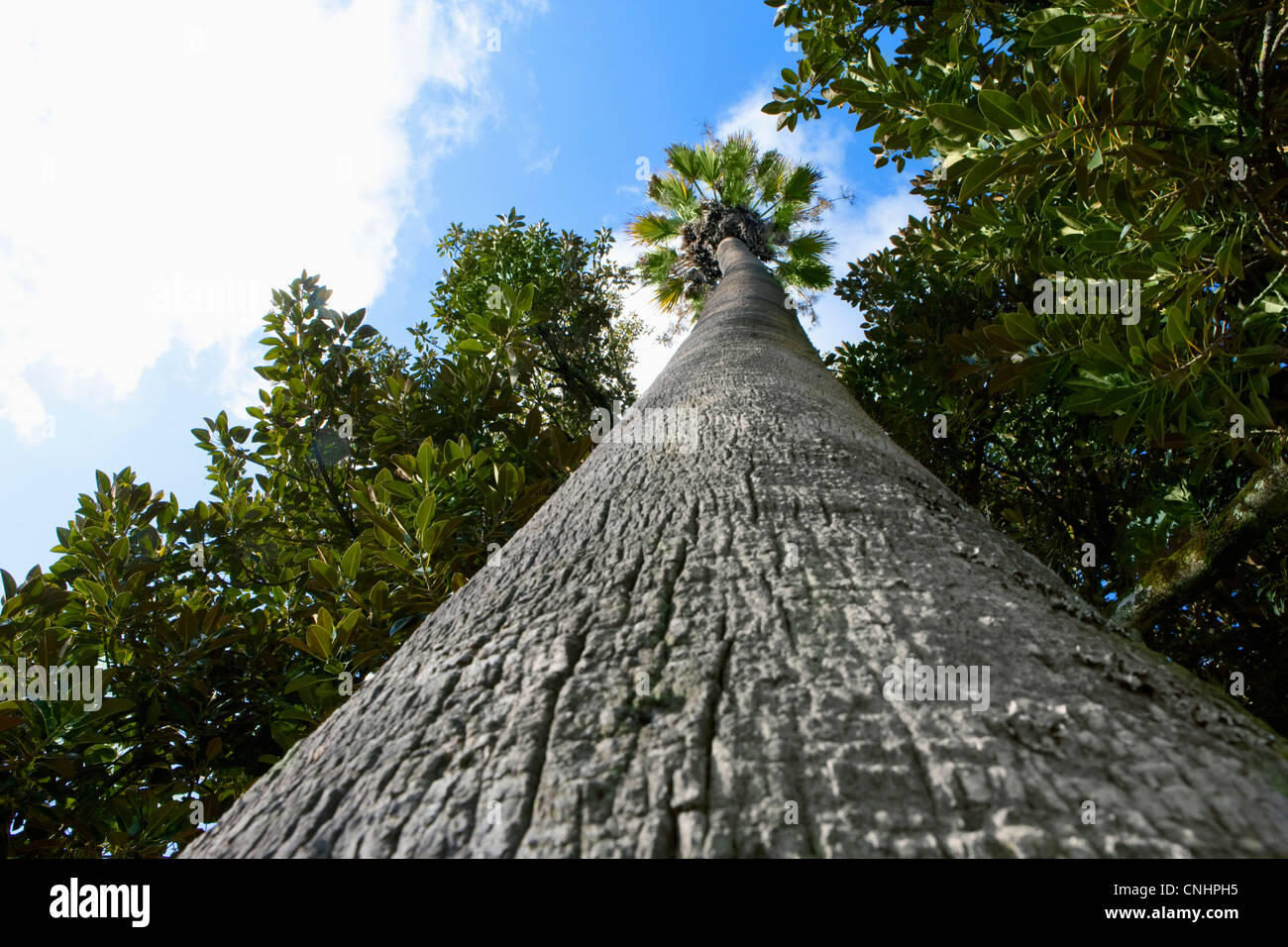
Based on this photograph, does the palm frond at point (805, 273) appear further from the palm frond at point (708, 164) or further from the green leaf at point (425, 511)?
the green leaf at point (425, 511)

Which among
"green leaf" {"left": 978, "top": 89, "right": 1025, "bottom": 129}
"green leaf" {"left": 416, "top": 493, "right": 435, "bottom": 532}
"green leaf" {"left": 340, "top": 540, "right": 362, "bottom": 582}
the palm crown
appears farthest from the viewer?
the palm crown

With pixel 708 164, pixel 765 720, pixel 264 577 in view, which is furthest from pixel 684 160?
pixel 765 720

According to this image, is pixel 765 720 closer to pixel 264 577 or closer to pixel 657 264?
pixel 264 577

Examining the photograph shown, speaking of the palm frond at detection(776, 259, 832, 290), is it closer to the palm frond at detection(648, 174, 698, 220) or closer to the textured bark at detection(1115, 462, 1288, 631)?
the palm frond at detection(648, 174, 698, 220)

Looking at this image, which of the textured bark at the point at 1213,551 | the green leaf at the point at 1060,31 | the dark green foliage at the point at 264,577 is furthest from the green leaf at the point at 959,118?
the dark green foliage at the point at 264,577

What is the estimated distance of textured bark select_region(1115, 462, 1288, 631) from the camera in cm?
206

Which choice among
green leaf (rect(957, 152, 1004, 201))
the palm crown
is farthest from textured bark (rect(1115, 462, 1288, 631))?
the palm crown

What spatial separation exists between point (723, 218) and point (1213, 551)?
8.01m

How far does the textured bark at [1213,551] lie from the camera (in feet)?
6.76

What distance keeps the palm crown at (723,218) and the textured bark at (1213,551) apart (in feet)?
24.7

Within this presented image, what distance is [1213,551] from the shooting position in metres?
2.12

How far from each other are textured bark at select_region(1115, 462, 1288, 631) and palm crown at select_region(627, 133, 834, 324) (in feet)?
24.7
